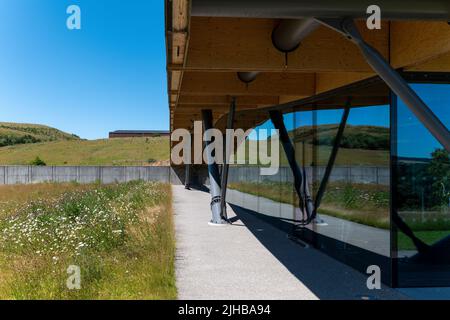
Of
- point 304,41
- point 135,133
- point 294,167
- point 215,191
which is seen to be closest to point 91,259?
point 304,41

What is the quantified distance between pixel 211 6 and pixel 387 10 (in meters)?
1.91

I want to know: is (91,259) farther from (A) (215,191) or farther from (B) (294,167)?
(A) (215,191)

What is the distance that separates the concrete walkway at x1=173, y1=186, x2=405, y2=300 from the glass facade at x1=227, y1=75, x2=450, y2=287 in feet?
1.60

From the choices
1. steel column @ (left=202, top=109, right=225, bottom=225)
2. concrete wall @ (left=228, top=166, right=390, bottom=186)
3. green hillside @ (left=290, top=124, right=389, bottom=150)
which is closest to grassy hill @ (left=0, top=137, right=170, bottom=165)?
steel column @ (left=202, top=109, right=225, bottom=225)

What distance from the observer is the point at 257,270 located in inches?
324

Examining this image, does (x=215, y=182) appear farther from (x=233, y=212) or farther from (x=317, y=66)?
(x=317, y=66)

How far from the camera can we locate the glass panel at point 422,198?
24.3 ft

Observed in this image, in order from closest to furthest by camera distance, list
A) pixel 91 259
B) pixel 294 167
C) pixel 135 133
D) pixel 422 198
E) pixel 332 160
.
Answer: pixel 422 198 → pixel 91 259 → pixel 332 160 → pixel 294 167 → pixel 135 133

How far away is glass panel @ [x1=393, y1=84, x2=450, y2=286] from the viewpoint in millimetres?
7395

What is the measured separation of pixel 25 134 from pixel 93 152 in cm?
5169

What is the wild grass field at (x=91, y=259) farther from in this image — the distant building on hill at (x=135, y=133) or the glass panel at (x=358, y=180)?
the distant building on hill at (x=135, y=133)

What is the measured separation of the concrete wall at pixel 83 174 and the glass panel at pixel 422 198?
1465 inches
